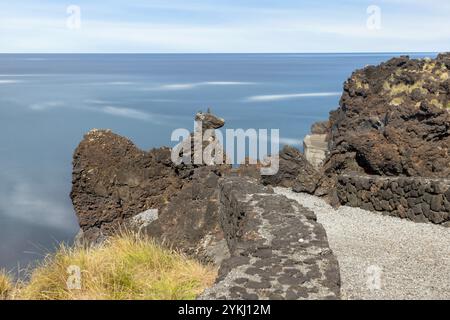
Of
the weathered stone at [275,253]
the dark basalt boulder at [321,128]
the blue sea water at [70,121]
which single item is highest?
the weathered stone at [275,253]

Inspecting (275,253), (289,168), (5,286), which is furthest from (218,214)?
(289,168)

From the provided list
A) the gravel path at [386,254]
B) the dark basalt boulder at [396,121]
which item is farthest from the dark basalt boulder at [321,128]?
the gravel path at [386,254]

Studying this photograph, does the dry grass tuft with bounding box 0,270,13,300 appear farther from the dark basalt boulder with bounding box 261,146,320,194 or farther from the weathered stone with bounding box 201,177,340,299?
the dark basalt boulder with bounding box 261,146,320,194

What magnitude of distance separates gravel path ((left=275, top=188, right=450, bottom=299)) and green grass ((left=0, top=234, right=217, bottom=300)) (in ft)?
7.21

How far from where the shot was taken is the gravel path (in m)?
8.61

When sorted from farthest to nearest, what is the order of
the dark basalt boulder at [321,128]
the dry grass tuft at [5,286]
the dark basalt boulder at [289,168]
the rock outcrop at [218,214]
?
the dark basalt boulder at [321,128]
the dark basalt boulder at [289,168]
the dry grass tuft at [5,286]
the rock outcrop at [218,214]

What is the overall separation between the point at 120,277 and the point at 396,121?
64.5 ft

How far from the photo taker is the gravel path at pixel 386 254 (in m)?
8.61

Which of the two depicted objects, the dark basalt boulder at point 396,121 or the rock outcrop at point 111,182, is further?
the rock outcrop at point 111,182

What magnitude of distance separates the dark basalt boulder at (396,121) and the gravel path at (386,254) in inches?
92.5

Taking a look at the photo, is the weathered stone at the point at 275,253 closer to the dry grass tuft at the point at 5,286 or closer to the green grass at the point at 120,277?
the green grass at the point at 120,277

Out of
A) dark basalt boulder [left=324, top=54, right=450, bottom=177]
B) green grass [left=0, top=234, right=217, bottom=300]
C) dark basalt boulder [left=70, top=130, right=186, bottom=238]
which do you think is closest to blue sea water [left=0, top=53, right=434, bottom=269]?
dark basalt boulder [left=70, top=130, right=186, bottom=238]

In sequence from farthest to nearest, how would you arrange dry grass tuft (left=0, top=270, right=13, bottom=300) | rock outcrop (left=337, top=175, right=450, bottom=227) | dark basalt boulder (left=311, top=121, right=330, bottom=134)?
1. dark basalt boulder (left=311, top=121, right=330, bottom=134)
2. rock outcrop (left=337, top=175, right=450, bottom=227)
3. dry grass tuft (left=0, top=270, right=13, bottom=300)

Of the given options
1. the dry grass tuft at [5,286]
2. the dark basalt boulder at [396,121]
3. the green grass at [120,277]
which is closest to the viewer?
the green grass at [120,277]
